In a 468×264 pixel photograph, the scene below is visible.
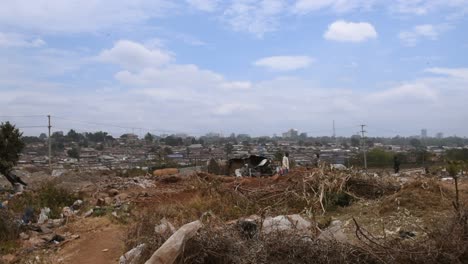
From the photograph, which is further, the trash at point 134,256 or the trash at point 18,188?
the trash at point 18,188

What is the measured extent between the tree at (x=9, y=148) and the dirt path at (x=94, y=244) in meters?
7.98

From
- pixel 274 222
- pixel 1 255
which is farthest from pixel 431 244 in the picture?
pixel 1 255

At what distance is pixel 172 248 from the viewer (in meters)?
4.81

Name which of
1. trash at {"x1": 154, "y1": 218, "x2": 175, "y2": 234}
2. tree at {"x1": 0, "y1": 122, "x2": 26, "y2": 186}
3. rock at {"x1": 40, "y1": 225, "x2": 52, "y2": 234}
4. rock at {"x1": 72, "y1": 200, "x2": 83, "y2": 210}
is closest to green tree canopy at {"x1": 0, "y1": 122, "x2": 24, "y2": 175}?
tree at {"x1": 0, "y1": 122, "x2": 26, "y2": 186}

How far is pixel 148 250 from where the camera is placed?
5.43 meters

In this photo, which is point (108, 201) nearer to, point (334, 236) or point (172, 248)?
point (172, 248)

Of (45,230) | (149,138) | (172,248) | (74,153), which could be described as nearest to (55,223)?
(45,230)

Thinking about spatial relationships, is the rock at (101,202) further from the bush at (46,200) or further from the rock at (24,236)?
the rock at (24,236)

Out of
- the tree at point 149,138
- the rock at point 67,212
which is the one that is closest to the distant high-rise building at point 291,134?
the tree at point 149,138

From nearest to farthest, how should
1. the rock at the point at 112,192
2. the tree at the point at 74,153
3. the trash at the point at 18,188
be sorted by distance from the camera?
1. the rock at the point at 112,192
2. the trash at the point at 18,188
3. the tree at the point at 74,153

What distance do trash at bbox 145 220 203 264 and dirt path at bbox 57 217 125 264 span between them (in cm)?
200

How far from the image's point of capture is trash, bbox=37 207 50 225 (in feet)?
31.6

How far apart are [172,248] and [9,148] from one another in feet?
43.2

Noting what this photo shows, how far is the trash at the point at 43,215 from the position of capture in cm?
962
